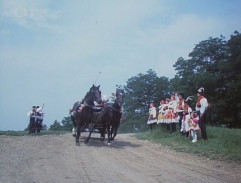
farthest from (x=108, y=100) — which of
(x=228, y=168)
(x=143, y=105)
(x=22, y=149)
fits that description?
(x=143, y=105)

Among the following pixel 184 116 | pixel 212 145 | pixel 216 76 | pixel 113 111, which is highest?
pixel 216 76

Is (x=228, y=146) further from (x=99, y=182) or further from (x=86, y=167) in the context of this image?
(x=99, y=182)

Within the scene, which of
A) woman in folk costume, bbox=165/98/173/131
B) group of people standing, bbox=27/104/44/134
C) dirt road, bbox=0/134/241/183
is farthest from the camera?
group of people standing, bbox=27/104/44/134

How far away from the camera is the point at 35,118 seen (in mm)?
23328

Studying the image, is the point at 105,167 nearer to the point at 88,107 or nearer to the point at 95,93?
the point at 88,107

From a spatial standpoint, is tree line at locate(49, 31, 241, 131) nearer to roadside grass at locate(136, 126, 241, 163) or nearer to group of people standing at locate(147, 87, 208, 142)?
group of people standing at locate(147, 87, 208, 142)

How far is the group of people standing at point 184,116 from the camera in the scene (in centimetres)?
1550

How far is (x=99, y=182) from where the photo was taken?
757 cm

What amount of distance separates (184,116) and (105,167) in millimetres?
8514

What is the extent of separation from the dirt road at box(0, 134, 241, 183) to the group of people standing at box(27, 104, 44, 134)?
10.6 metres

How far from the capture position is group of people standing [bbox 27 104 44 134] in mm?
23141

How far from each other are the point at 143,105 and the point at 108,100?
4684 centimetres

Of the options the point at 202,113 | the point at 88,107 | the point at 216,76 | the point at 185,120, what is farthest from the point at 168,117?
the point at 216,76

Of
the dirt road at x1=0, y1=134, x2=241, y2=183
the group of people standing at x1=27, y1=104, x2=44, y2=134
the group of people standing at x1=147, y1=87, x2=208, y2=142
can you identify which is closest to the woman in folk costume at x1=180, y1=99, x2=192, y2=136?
the group of people standing at x1=147, y1=87, x2=208, y2=142
